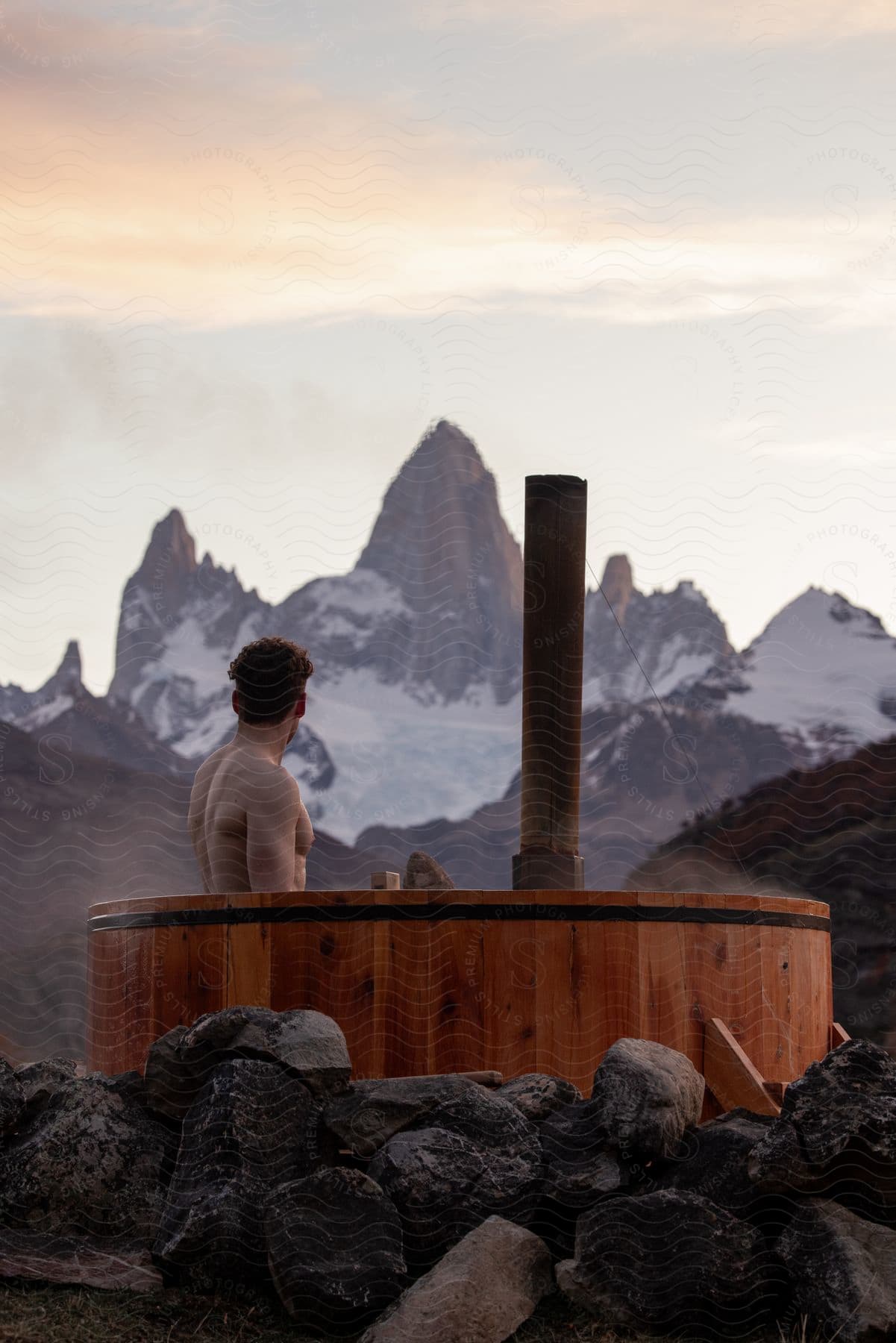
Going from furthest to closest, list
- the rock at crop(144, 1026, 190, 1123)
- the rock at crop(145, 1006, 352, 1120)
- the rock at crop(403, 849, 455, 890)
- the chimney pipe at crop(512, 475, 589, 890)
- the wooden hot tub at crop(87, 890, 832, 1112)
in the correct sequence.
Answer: the chimney pipe at crop(512, 475, 589, 890) < the rock at crop(403, 849, 455, 890) < the wooden hot tub at crop(87, 890, 832, 1112) < the rock at crop(144, 1026, 190, 1123) < the rock at crop(145, 1006, 352, 1120)

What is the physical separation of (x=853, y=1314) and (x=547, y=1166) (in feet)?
2.64

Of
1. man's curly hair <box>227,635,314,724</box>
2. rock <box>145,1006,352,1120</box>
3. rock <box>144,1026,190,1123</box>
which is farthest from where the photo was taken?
man's curly hair <box>227,635,314,724</box>

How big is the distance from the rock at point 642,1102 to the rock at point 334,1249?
61 cm

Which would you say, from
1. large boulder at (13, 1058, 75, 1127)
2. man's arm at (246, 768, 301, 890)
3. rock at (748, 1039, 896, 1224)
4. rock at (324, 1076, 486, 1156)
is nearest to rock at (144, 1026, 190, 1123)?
large boulder at (13, 1058, 75, 1127)

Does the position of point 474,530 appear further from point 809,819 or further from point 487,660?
point 809,819

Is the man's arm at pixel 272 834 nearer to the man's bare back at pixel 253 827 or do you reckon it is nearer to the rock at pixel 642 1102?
the man's bare back at pixel 253 827

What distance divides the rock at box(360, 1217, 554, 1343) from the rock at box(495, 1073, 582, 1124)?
0.42 m

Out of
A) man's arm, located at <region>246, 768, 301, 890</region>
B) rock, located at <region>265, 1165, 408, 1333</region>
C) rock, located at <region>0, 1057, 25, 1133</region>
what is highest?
man's arm, located at <region>246, 768, 301, 890</region>

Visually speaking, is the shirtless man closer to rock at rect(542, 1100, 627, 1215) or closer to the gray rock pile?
the gray rock pile

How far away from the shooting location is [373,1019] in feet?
14.8

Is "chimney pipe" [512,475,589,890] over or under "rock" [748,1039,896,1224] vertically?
over

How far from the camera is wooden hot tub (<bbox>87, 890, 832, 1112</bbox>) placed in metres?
4.50

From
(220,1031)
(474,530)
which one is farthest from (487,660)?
(220,1031)

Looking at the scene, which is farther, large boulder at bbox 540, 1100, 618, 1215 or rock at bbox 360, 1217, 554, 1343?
large boulder at bbox 540, 1100, 618, 1215
